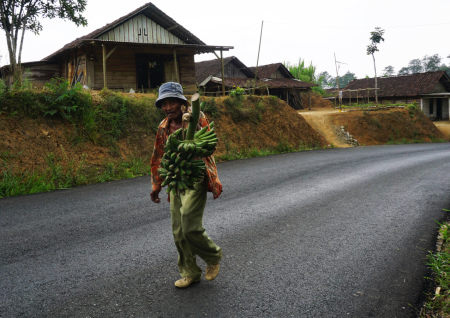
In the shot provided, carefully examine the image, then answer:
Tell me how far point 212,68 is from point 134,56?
1673 cm

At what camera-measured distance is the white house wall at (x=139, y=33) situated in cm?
1934

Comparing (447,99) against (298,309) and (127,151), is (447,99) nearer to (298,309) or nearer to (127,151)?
(127,151)

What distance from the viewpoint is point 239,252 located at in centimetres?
457

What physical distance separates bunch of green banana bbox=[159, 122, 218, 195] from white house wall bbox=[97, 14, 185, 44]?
17780 mm

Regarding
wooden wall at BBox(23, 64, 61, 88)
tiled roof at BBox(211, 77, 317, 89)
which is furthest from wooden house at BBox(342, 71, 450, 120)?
wooden wall at BBox(23, 64, 61, 88)

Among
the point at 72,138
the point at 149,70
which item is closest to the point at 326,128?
the point at 149,70

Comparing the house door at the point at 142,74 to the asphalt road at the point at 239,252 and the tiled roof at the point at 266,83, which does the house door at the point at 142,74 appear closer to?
the tiled roof at the point at 266,83

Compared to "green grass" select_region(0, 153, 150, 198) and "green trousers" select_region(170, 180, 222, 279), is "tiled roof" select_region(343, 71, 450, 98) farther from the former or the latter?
"green trousers" select_region(170, 180, 222, 279)

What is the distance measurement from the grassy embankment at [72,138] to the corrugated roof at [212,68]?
20.4m

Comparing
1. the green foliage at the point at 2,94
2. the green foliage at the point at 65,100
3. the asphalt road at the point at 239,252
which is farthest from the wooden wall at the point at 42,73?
the asphalt road at the point at 239,252

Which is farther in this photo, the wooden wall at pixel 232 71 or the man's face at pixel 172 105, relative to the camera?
the wooden wall at pixel 232 71

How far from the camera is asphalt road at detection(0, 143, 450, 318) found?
10.9 feet

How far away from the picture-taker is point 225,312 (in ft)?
10.5

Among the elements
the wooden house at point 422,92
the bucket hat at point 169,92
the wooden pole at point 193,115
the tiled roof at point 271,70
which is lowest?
the wooden pole at point 193,115
